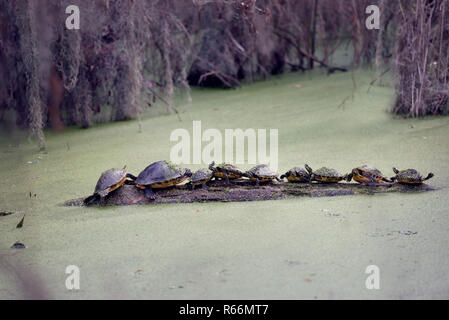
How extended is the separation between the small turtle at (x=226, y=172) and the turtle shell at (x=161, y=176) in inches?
8.0

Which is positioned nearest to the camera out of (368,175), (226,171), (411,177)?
(411,177)

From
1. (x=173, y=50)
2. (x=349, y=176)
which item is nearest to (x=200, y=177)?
(x=349, y=176)

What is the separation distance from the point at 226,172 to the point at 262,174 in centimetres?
24

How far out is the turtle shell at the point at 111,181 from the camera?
348cm

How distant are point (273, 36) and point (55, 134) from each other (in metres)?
2.83

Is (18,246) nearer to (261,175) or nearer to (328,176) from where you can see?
(261,175)

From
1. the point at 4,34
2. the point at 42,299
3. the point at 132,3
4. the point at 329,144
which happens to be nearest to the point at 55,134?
the point at 4,34

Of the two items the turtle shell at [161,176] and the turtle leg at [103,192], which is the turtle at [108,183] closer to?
the turtle leg at [103,192]

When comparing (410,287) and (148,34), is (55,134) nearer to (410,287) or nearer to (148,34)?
(148,34)

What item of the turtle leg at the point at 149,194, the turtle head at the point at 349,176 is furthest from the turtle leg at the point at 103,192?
the turtle head at the point at 349,176

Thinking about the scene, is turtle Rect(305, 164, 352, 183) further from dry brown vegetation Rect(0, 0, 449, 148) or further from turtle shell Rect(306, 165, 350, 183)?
dry brown vegetation Rect(0, 0, 449, 148)

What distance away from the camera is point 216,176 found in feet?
12.0

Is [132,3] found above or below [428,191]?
above

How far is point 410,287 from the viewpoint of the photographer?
7.37ft
